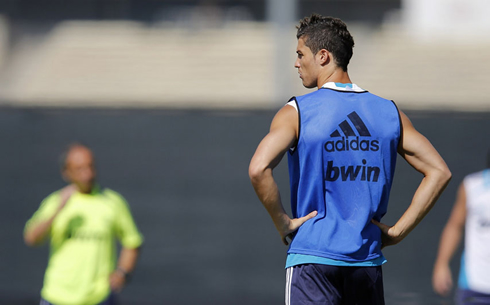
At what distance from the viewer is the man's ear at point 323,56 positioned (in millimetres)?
2900

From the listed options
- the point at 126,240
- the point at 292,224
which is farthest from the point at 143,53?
the point at 292,224

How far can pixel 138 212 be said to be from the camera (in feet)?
24.3

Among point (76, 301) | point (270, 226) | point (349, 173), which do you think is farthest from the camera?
point (270, 226)

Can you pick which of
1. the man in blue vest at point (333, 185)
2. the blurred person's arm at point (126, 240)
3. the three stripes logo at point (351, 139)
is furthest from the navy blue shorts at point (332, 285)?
the blurred person's arm at point (126, 240)

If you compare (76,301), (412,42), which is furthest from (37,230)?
(412,42)

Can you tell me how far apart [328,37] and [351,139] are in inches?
18.5

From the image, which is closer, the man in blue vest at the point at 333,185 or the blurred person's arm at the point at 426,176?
the man in blue vest at the point at 333,185

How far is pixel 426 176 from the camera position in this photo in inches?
114

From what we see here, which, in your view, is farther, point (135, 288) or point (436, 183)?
point (135, 288)

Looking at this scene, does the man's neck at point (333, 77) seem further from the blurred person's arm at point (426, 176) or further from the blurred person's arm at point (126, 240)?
the blurred person's arm at point (126, 240)

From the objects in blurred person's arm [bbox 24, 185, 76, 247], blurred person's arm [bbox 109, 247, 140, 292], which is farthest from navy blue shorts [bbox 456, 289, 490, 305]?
blurred person's arm [bbox 24, 185, 76, 247]

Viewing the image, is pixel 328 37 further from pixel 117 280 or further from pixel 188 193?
pixel 188 193

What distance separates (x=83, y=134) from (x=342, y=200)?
529 cm

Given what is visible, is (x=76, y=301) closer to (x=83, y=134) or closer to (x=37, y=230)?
(x=37, y=230)
